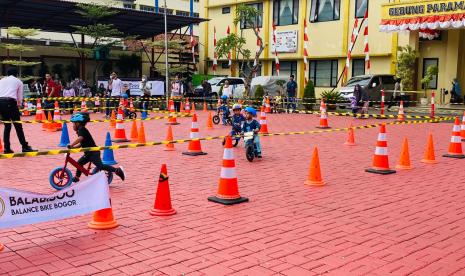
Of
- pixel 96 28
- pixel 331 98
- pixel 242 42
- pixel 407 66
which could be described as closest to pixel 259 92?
pixel 331 98

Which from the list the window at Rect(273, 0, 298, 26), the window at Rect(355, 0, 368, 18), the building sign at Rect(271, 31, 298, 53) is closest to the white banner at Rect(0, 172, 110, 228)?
the window at Rect(355, 0, 368, 18)

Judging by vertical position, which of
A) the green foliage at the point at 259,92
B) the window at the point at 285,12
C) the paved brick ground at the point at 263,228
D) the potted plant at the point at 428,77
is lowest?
the paved brick ground at the point at 263,228

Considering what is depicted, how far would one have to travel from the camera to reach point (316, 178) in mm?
8289

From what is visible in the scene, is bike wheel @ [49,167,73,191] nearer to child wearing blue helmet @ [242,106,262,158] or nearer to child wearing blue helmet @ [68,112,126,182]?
child wearing blue helmet @ [68,112,126,182]

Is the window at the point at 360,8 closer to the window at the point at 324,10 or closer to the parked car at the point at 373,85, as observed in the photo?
the window at the point at 324,10

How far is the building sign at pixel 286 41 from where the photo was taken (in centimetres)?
3666

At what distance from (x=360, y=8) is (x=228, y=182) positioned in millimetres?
28455

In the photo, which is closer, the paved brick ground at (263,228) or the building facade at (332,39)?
the paved brick ground at (263,228)

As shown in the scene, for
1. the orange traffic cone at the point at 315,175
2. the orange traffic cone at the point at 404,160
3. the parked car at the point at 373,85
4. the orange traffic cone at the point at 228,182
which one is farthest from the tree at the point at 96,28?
the orange traffic cone at the point at 228,182

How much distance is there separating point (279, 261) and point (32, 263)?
7.66ft

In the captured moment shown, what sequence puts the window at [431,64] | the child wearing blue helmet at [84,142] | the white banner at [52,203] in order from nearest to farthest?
1. the white banner at [52,203]
2. the child wearing blue helmet at [84,142]
3. the window at [431,64]

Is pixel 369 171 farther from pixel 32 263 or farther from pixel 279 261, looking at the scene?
pixel 32 263

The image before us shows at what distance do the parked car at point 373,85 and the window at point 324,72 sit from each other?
6035mm

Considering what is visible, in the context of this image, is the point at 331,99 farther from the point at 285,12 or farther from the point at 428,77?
the point at 285,12
